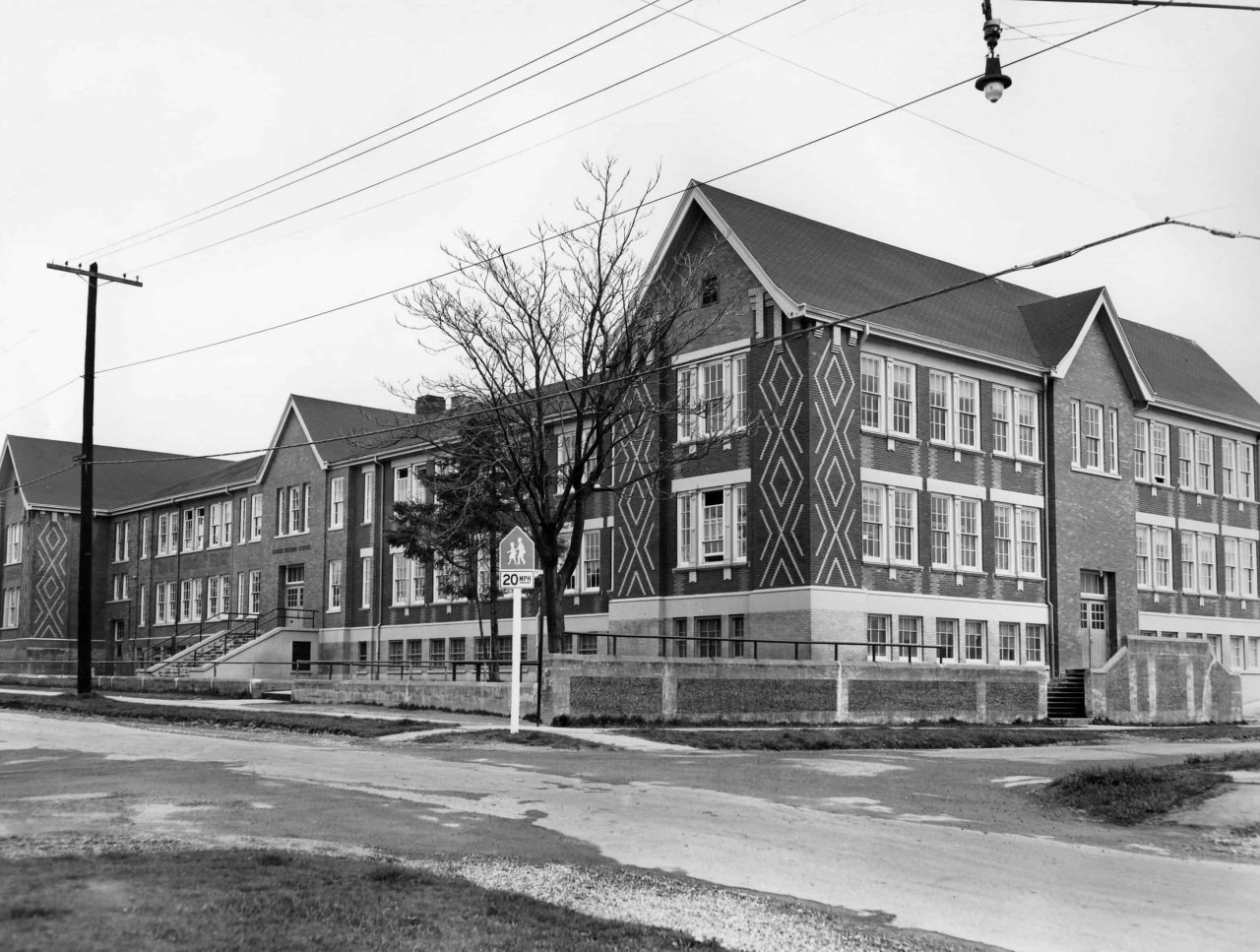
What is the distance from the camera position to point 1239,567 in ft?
164

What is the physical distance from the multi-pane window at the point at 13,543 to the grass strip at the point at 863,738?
5625cm

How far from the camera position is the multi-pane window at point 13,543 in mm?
74312

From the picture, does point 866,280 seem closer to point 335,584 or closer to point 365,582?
point 365,582

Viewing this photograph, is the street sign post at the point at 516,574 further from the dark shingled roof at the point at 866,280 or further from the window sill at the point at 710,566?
the dark shingled roof at the point at 866,280

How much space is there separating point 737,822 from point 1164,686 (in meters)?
30.9

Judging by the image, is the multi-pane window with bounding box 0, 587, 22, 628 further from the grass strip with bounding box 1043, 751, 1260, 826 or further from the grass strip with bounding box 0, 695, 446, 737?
the grass strip with bounding box 1043, 751, 1260, 826

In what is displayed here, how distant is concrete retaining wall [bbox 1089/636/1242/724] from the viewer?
131 feet

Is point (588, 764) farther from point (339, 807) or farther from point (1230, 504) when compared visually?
point (1230, 504)

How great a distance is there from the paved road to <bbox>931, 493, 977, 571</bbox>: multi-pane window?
16971 millimetres

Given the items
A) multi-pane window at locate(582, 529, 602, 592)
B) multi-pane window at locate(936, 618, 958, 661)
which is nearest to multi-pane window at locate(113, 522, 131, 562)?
multi-pane window at locate(582, 529, 602, 592)

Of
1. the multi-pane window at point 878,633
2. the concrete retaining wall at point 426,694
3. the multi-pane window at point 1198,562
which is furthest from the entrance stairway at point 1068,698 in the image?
the concrete retaining wall at point 426,694

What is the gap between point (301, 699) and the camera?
130 feet

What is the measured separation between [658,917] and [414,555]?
105 ft

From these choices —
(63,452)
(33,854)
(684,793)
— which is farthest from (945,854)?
(63,452)
